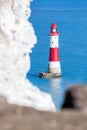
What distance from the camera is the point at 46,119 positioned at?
1071 mm

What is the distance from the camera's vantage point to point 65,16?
18.4 metres

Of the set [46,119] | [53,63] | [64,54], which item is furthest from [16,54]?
[64,54]

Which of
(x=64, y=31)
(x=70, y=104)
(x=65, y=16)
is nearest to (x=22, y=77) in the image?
(x=70, y=104)

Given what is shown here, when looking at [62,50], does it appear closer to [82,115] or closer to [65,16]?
[65,16]

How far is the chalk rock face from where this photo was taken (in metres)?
3.24

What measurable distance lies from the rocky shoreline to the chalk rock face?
176 cm

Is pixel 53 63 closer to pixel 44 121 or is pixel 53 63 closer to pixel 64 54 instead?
pixel 64 54

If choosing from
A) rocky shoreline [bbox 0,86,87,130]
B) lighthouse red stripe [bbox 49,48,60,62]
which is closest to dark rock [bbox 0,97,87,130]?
rocky shoreline [bbox 0,86,87,130]

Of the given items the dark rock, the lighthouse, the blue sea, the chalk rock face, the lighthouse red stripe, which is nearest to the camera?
the dark rock

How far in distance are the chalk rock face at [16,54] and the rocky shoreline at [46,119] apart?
1763 millimetres

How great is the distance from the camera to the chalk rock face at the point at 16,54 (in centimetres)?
324

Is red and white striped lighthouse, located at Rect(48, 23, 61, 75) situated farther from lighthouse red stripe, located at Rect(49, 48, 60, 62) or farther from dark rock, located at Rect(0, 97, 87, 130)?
dark rock, located at Rect(0, 97, 87, 130)

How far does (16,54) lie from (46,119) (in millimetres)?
2808

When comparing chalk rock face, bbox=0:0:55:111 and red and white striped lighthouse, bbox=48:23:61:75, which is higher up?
red and white striped lighthouse, bbox=48:23:61:75
